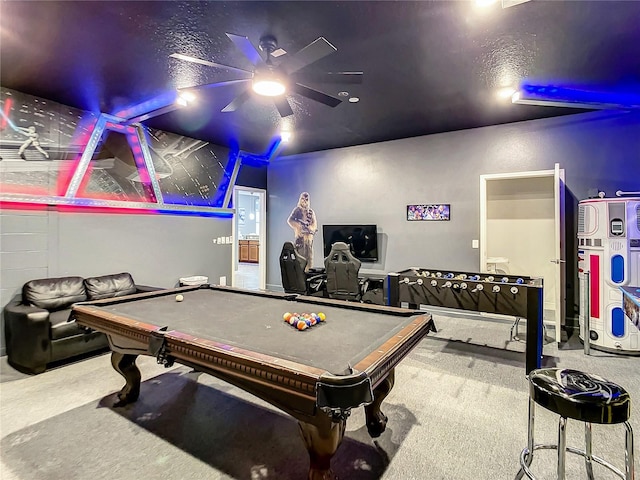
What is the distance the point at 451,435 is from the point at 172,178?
16.9 ft

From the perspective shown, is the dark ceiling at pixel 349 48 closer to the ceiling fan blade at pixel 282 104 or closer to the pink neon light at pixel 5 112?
the pink neon light at pixel 5 112

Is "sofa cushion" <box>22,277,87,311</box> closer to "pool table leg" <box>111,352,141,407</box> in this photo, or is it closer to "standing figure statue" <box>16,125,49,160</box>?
"standing figure statue" <box>16,125,49,160</box>

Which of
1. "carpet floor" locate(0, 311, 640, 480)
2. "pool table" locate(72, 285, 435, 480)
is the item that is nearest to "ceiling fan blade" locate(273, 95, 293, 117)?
"pool table" locate(72, 285, 435, 480)

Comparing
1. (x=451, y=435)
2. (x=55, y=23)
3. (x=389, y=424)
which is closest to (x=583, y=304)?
(x=451, y=435)

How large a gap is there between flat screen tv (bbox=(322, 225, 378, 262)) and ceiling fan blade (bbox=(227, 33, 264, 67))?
3.75 meters

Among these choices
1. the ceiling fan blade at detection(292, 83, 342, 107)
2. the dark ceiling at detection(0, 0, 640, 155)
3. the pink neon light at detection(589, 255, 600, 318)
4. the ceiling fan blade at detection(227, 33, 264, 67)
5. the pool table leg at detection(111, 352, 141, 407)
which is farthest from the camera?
the pink neon light at detection(589, 255, 600, 318)

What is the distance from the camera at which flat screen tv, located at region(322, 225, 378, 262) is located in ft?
19.5

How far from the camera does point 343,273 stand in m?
4.66

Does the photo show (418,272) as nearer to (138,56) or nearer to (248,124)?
(248,124)

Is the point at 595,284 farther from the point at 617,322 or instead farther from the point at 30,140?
the point at 30,140

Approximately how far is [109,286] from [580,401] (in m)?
4.71

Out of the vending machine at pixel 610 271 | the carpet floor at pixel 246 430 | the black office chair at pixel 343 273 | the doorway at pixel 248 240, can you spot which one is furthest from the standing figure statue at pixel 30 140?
the vending machine at pixel 610 271

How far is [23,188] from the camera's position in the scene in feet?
12.4

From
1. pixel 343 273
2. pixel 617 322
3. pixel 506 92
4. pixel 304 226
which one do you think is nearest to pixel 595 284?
pixel 617 322
